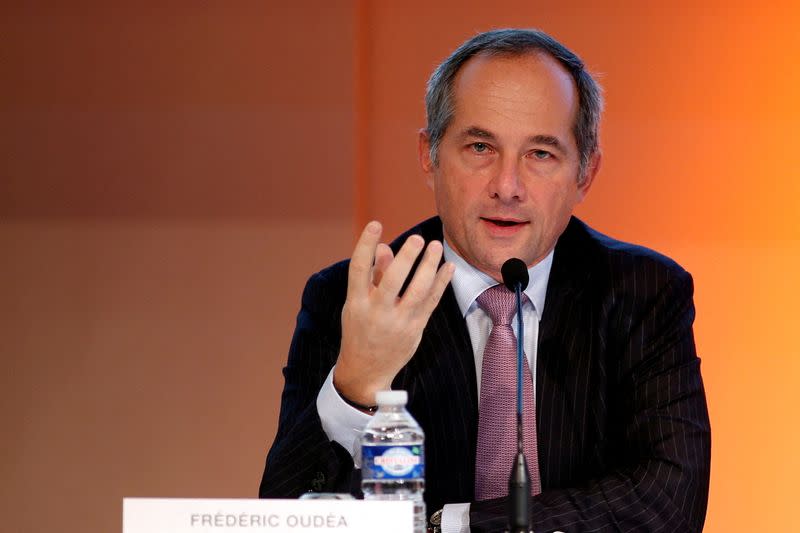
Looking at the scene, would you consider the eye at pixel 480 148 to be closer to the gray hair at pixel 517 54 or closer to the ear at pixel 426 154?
the gray hair at pixel 517 54

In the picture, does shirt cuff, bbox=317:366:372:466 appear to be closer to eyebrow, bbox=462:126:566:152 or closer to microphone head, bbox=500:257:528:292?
microphone head, bbox=500:257:528:292

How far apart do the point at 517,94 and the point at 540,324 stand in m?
0.50

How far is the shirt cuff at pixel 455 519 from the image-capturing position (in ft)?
5.86

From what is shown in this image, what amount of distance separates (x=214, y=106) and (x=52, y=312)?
911 mm

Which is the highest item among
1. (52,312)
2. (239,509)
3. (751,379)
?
(52,312)

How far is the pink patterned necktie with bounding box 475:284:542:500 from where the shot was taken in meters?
2.08

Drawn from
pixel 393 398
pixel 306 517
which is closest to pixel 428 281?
pixel 393 398

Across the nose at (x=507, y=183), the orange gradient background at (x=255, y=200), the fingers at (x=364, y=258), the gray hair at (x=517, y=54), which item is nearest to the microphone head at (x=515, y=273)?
the fingers at (x=364, y=258)

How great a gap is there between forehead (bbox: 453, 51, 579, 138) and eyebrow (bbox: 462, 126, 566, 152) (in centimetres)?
1

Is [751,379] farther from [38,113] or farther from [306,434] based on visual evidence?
[38,113]

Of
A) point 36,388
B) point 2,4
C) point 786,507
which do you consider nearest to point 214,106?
point 2,4

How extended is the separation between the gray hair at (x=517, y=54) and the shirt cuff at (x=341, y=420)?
2.49 feet

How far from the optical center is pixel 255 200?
3445 mm

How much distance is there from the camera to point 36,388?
11.6 ft
